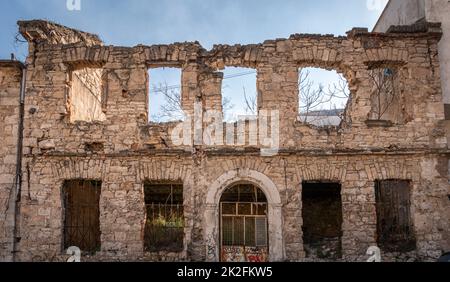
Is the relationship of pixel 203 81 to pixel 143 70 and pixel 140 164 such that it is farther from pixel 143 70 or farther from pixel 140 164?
pixel 140 164

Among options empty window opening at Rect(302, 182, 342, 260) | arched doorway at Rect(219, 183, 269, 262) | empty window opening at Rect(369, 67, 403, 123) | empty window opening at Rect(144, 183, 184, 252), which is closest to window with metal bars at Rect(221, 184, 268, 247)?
arched doorway at Rect(219, 183, 269, 262)

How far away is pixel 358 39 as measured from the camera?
35.0ft

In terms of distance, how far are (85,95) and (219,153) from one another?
5.16m

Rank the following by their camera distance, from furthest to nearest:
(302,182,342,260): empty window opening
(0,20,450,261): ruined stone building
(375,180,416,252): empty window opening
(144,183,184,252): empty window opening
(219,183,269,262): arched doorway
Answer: (302,182,342,260): empty window opening, (144,183,184,252): empty window opening, (375,180,416,252): empty window opening, (219,183,269,262): arched doorway, (0,20,450,261): ruined stone building

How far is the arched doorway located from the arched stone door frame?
1.38ft

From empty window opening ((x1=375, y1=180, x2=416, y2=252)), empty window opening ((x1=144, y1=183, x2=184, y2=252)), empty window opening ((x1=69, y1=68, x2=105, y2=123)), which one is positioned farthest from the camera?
empty window opening ((x1=144, y1=183, x2=184, y2=252))

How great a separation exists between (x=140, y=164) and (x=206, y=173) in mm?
1605

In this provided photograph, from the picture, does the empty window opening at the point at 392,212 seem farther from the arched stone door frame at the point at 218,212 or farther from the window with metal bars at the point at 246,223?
the window with metal bars at the point at 246,223

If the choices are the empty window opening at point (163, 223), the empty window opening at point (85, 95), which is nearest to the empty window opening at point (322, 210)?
the empty window opening at point (163, 223)

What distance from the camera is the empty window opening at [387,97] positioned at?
40.1 ft

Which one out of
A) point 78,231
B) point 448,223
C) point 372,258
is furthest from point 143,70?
point 448,223

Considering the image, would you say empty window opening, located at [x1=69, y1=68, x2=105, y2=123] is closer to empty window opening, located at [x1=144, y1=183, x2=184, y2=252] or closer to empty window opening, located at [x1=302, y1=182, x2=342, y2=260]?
empty window opening, located at [x1=144, y1=183, x2=184, y2=252]

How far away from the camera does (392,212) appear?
39.8 feet

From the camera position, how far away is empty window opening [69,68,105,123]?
11.6m
